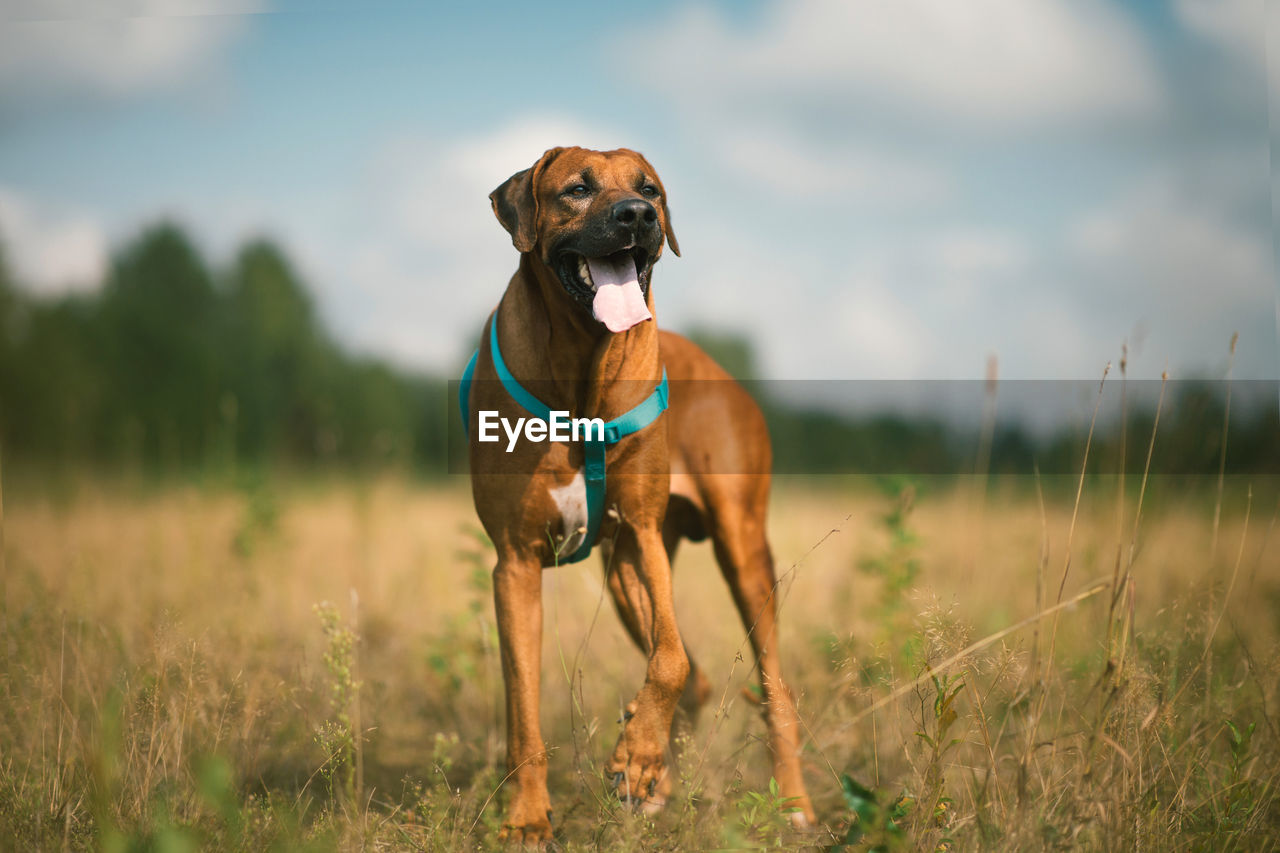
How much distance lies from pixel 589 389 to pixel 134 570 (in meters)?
4.83

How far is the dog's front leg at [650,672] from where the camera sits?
273 centimetres

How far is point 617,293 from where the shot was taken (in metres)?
2.92

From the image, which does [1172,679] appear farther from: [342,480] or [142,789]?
[342,480]

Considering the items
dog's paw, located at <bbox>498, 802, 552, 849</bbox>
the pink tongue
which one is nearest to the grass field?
dog's paw, located at <bbox>498, 802, 552, 849</bbox>

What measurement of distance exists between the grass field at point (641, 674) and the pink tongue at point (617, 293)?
1.00 meters

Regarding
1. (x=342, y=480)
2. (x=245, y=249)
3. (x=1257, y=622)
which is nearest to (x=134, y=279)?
(x=245, y=249)

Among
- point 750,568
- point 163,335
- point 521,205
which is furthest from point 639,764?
point 163,335

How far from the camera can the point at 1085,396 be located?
12.0 feet

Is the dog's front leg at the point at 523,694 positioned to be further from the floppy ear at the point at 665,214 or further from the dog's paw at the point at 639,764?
the floppy ear at the point at 665,214

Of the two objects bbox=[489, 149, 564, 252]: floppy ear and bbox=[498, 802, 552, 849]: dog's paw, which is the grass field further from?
bbox=[489, 149, 564, 252]: floppy ear

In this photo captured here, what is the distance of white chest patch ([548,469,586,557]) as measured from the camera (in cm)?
311

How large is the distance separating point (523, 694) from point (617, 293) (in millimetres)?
1501

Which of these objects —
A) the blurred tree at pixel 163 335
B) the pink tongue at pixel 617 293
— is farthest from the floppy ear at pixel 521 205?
the blurred tree at pixel 163 335

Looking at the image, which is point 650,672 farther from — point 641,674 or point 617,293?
point 641,674
